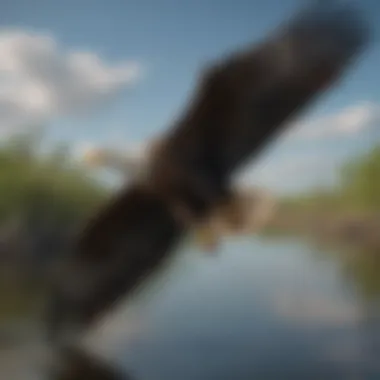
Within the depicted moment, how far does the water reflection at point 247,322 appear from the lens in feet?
3.34

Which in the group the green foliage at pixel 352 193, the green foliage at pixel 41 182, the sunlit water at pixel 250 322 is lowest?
the sunlit water at pixel 250 322

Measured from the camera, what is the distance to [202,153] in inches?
41.3

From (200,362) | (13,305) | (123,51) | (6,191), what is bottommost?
(200,362)

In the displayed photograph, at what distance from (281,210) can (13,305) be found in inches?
14.7

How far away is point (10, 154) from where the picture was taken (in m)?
1.06

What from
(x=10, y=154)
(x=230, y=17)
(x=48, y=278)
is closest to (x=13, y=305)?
(x=48, y=278)

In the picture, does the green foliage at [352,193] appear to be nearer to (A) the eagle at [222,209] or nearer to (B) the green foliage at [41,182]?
(A) the eagle at [222,209]

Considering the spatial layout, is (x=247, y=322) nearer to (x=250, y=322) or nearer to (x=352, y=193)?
(x=250, y=322)

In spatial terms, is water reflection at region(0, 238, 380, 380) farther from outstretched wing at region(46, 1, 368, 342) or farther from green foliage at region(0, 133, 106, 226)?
green foliage at region(0, 133, 106, 226)

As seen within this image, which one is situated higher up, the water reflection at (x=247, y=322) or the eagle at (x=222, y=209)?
the eagle at (x=222, y=209)

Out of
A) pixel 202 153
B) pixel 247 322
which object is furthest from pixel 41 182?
pixel 247 322

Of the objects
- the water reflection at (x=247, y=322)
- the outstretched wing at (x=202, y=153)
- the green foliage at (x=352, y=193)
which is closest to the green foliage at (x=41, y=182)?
the outstretched wing at (x=202, y=153)

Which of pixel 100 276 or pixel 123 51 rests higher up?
pixel 123 51

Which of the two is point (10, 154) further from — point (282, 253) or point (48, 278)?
point (282, 253)
